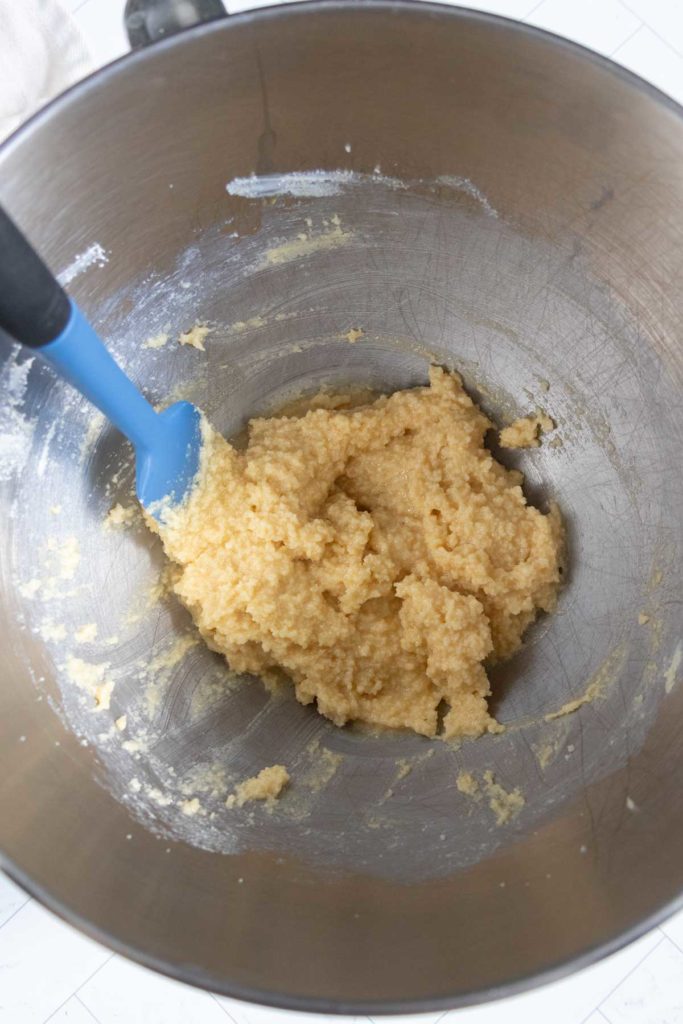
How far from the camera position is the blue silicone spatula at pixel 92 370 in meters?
1.30

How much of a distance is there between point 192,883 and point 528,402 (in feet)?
3.83

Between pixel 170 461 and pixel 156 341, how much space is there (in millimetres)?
284

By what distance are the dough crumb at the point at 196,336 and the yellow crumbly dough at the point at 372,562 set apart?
0.22 meters

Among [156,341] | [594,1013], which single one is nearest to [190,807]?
[156,341]

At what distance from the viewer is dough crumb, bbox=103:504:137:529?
6.13 ft

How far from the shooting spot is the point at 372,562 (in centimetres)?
182

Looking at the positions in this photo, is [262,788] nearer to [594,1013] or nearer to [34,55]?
[594,1013]

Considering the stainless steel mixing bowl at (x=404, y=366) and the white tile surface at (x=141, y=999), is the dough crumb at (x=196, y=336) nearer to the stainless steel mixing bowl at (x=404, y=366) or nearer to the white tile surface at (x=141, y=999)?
the stainless steel mixing bowl at (x=404, y=366)

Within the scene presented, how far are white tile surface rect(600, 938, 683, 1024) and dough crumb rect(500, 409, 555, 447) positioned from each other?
3.90ft

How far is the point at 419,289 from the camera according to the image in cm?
193

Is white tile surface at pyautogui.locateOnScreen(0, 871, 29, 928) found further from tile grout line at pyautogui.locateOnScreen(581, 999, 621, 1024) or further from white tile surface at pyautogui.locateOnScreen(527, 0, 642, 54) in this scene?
white tile surface at pyautogui.locateOnScreen(527, 0, 642, 54)

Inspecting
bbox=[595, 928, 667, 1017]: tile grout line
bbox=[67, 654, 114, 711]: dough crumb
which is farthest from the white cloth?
Result: bbox=[595, 928, 667, 1017]: tile grout line

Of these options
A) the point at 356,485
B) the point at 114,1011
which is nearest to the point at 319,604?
the point at 356,485

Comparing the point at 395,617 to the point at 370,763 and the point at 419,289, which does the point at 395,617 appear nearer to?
the point at 370,763
